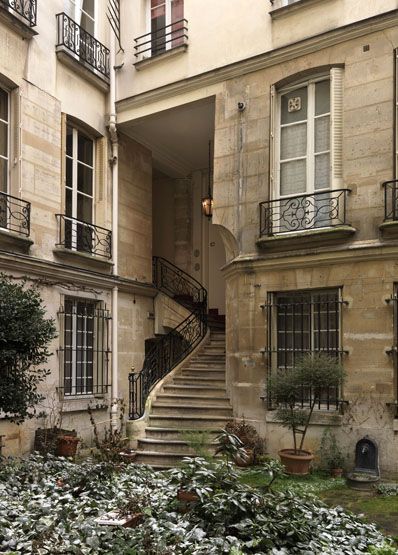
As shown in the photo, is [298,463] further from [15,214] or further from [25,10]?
[25,10]

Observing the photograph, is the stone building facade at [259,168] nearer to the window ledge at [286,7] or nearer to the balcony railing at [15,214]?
the window ledge at [286,7]

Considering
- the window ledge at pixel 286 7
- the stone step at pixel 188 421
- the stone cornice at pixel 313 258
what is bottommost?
the stone step at pixel 188 421

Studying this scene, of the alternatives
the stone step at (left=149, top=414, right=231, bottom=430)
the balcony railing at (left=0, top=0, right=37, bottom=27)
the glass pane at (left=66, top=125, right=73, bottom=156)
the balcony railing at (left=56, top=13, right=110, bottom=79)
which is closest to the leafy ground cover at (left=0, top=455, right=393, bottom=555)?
the stone step at (left=149, top=414, right=231, bottom=430)

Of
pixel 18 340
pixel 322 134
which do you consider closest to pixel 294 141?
pixel 322 134

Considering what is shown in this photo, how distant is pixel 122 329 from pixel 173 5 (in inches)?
259

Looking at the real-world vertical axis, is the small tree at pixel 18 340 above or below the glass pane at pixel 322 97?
below

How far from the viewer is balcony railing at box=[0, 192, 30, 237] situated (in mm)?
8992

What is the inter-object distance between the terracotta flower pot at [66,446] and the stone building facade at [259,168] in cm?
56

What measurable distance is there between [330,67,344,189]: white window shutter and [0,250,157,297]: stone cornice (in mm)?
4597

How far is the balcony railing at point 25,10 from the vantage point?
937cm

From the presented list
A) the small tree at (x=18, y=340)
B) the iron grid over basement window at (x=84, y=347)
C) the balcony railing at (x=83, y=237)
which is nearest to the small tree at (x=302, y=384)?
the small tree at (x=18, y=340)

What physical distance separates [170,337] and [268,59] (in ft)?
19.6

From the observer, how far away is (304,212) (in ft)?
30.7

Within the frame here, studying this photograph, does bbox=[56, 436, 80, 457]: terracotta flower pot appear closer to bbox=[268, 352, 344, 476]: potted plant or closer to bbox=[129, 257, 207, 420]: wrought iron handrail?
bbox=[129, 257, 207, 420]: wrought iron handrail
